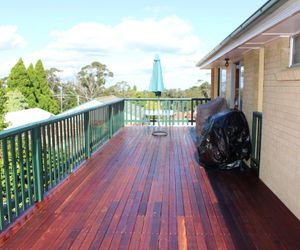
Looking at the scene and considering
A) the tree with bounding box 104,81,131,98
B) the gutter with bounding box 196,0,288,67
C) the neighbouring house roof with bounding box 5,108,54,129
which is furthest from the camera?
the tree with bounding box 104,81,131,98

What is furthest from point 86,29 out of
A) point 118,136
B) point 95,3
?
point 118,136

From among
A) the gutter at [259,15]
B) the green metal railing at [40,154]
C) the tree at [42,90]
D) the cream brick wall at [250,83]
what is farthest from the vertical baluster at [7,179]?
the tree at [42,90]

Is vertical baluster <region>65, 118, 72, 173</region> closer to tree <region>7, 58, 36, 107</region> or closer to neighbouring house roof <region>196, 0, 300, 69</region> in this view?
neighbouring house roof <region>196, 0, 300, 69</region>

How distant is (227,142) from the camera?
15.2ft

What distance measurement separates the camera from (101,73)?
3238 cm

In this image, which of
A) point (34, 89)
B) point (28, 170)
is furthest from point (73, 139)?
point (34, 89)

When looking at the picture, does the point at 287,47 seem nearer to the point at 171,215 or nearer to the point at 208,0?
the point at 171,215

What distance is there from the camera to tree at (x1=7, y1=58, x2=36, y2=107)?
75.0 ft

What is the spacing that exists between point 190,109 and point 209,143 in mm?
5922

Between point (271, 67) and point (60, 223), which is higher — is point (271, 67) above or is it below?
above

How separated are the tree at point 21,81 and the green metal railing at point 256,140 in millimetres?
21329

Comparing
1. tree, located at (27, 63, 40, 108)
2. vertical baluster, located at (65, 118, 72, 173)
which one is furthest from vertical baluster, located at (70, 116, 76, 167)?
tree, located at (27, 63, 40, 108)

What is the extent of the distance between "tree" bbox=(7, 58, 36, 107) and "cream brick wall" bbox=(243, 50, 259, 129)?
20694 mm

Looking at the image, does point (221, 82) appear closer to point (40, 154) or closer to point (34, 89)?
point (40, 154)
